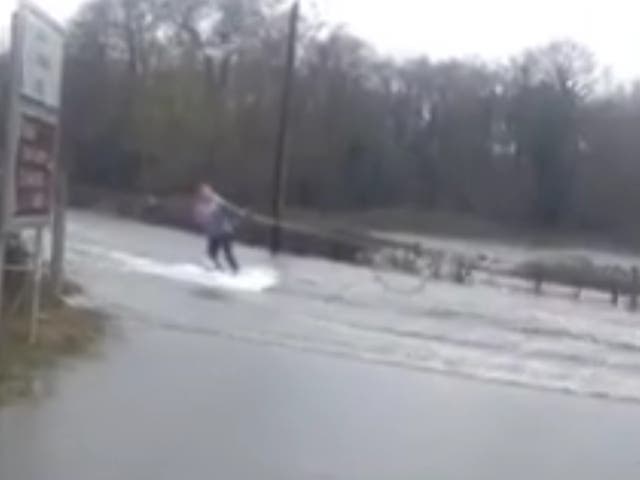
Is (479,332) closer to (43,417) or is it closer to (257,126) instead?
(43,417)

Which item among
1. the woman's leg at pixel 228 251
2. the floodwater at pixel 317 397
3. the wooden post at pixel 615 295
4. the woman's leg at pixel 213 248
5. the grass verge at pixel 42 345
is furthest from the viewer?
the wooden post at pixel 615 295

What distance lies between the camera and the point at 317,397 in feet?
38.7

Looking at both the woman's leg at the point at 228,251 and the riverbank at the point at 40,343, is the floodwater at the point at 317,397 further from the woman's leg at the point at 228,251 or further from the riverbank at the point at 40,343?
the woman's leg at the point at 228,251

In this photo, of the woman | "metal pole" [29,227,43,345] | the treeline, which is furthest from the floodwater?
the treeline

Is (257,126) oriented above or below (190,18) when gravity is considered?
below

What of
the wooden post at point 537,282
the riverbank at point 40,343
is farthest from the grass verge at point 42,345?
the wooden post at point 537,282

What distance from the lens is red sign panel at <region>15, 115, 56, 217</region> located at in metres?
11.1

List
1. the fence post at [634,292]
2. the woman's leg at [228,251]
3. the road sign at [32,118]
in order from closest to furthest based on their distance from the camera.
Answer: the road sign at [32,118] → the woman's leg at [228,251] → the fence post at [634,292]

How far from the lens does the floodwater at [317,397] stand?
29.2 ft

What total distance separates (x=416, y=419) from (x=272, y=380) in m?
1.70

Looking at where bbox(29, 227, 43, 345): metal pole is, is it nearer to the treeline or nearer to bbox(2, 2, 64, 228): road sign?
bbox(2, 2, 64, 228): road sign

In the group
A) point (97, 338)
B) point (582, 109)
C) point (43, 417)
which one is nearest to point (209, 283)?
point (97, 338)

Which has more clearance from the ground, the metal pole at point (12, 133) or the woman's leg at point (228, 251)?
the metal pole at point (12, 133)

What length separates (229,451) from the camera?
9047mm
